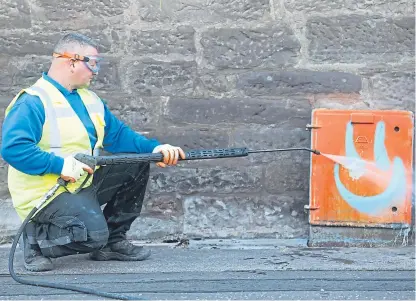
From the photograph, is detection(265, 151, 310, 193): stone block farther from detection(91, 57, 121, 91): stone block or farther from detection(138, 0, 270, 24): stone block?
detection(91, 57, 121, 91): stone block

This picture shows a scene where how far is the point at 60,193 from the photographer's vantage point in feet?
14.6

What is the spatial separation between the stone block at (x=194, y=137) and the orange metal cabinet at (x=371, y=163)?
23.8 inches

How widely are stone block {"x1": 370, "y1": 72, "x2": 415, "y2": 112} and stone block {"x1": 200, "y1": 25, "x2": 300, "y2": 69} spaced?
53 cm

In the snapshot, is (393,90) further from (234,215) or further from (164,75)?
(164,75)

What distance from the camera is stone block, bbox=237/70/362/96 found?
5273 mm

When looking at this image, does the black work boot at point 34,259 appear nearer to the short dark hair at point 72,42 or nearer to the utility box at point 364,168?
the short dark hair at point 72,42

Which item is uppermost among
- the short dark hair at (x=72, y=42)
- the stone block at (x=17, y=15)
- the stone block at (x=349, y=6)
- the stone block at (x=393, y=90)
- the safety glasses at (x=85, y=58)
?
the stone block at (x=349, y=6)

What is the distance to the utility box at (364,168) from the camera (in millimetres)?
5078

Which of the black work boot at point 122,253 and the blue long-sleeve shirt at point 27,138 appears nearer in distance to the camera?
the blue long-sleeve shirt at point 27,138

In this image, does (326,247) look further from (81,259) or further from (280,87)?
(81,259)

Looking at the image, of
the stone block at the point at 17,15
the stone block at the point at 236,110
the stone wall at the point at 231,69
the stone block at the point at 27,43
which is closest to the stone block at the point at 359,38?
the stone wall at the point at 231,69

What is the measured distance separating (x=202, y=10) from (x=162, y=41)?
312mm

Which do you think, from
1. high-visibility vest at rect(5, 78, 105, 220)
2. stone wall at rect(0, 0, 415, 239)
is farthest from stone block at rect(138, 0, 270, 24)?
high-visibility vest at rect(5, 78, 105, 220)

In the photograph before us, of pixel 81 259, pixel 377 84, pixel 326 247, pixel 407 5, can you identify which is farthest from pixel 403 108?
pixel 81 259
